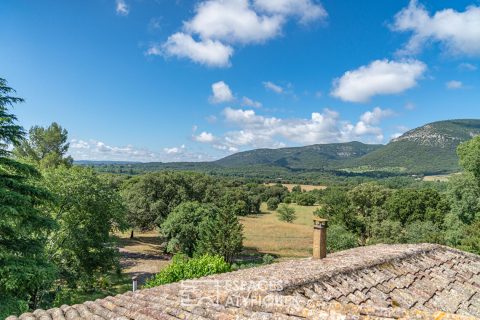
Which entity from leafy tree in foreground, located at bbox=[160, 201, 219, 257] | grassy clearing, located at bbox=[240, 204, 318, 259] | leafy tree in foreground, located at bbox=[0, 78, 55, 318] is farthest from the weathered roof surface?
grassy clearing, located at bbox=[240, 204, 318, 259]

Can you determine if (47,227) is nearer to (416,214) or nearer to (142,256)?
(142,256)

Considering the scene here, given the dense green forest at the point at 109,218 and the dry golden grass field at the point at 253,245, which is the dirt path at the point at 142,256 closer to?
the dry golden grass field at the point at 253,245

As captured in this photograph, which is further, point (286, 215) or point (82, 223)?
point (286, 215)

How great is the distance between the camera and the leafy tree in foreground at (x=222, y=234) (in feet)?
104

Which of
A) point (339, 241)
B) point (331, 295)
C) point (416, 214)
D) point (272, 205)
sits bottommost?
point (272, 205)

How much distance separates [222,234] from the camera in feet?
105

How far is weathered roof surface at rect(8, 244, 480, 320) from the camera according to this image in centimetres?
384

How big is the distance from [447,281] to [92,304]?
321 inches

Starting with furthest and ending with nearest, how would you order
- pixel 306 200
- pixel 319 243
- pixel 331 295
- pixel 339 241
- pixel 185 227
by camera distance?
pixel 306 200 < pixel 185 227 < pixel 339 241 < pixel 319 243 < pixel 331 295

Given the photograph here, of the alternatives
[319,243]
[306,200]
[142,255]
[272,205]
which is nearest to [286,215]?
[272,205]

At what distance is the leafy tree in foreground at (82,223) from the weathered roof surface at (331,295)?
1260cm

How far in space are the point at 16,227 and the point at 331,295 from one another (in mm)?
9748

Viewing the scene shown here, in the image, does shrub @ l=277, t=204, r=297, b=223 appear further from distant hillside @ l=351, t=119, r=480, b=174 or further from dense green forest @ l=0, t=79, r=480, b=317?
distant hillside @ l=351, t=119, r=480, b=174

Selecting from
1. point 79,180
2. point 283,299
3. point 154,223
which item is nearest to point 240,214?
point 154,223
